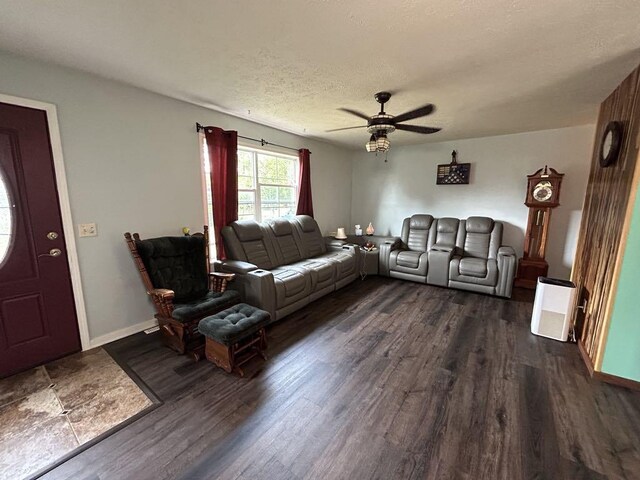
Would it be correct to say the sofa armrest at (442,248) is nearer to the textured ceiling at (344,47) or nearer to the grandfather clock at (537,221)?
the grandfather clock at (537,221)

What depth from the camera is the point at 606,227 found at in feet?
7.54

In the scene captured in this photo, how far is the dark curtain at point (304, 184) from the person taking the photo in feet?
14.5

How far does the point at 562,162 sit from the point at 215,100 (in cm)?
473

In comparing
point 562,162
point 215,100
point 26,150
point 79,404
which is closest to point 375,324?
point 79,404

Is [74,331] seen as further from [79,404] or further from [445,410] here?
[445,410]

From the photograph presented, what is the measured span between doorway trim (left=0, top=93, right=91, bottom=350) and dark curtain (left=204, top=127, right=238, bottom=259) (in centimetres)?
130

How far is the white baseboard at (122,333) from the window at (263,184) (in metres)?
1.27

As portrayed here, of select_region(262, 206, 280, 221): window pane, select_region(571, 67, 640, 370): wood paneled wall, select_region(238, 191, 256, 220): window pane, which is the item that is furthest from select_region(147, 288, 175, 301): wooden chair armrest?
select_region(571, 67, 640, 370): wood paneled wall

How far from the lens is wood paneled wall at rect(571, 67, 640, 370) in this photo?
80.1 inches

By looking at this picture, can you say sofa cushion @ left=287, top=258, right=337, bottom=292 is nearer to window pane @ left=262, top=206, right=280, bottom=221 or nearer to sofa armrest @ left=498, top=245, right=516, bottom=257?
window pane @ left=262, top=206, right=280, bottom=221

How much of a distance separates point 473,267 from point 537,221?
126 cm

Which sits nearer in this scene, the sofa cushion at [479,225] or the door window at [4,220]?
the door window at [4,220]

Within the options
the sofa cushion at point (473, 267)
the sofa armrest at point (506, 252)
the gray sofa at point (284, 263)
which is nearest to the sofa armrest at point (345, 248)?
the gray sofa at point (284, 263)

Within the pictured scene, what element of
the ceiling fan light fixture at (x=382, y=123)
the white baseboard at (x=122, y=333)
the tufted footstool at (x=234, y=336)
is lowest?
the white baseboard at (x=122, y=333)
